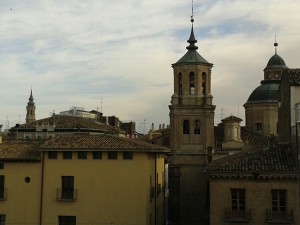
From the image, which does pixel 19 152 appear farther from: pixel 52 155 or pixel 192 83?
pixel 192 83

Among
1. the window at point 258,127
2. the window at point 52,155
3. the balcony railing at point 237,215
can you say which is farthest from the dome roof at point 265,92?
the balcony railing at point 237,215

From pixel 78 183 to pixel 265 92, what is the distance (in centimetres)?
3132

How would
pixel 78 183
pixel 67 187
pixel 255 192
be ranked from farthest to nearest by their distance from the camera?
pixel 67 187
pixel 78 183
pixel 255 192

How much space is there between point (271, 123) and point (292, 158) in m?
30.2

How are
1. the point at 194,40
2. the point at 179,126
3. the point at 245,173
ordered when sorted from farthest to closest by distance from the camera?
the point at 194,40 < the point at 179,126 < the point at 245,173

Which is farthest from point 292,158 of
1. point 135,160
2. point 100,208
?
point 100,208

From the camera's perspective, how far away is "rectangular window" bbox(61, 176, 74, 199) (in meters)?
31.3

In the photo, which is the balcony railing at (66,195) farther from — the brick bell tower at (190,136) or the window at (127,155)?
the brick bell tower at (190,136)

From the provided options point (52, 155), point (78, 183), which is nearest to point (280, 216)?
point (78, 183)

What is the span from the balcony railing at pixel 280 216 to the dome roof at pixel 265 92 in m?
31.2

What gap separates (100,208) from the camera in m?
30.8

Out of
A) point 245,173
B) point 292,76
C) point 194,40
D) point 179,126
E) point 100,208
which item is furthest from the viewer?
point 194,40

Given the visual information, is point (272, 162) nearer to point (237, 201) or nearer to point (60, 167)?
point (237, 201)

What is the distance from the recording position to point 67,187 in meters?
31.5
